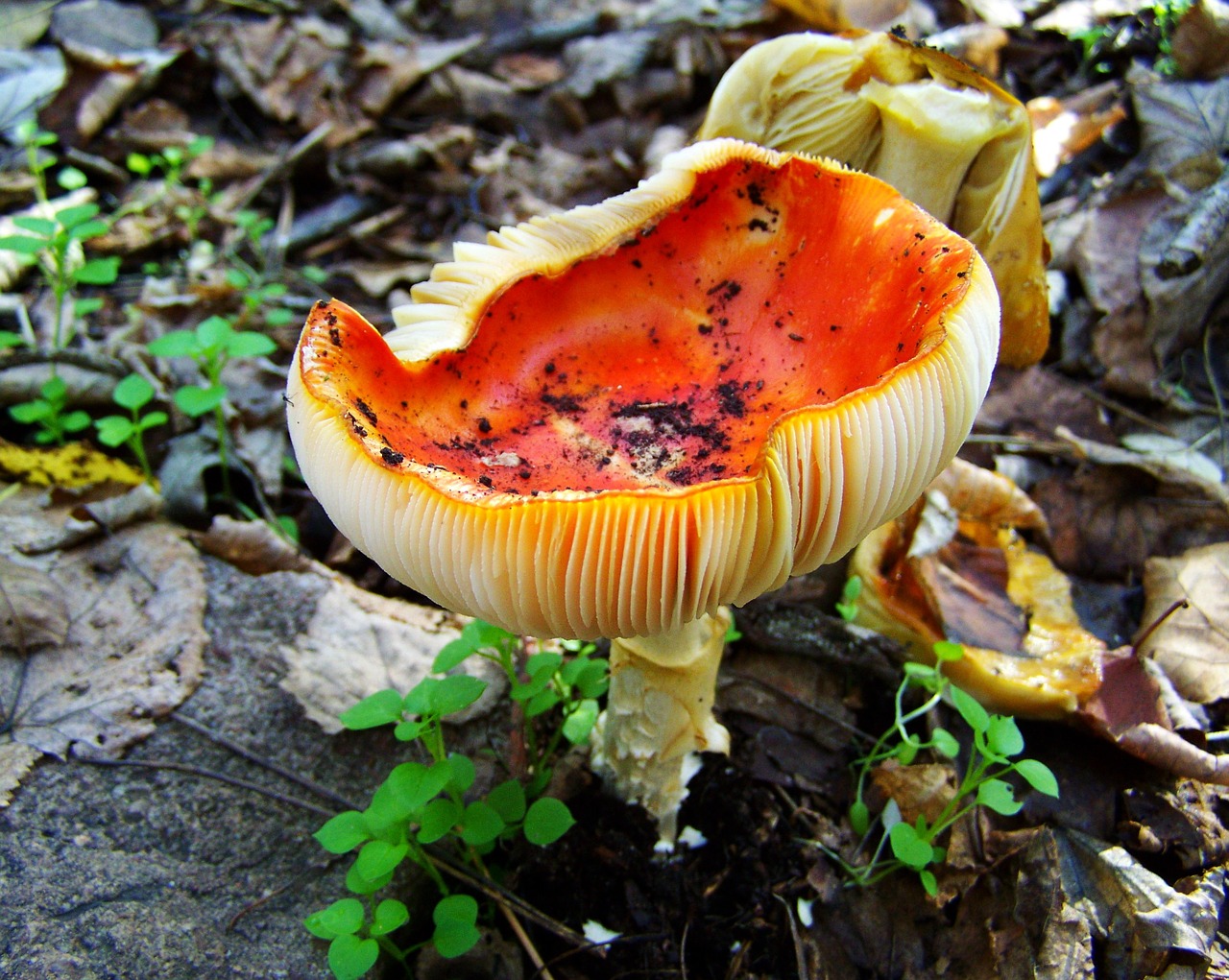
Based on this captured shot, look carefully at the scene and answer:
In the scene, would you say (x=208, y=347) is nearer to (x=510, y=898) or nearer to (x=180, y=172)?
(x=510, y=898)

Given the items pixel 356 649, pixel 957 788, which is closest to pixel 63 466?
pixel 356 649

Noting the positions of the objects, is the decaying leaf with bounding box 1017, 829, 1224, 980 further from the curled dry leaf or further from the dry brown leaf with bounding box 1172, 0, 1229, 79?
the dry brown leaf with bounding box 1172, 0, 1229, 79

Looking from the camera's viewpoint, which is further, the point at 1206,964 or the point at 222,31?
the point at 222,31

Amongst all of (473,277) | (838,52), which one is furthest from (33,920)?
(838,52)

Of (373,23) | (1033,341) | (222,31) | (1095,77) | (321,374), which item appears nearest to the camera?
(321,374)

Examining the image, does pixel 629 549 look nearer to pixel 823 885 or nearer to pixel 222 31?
pixel 823 885

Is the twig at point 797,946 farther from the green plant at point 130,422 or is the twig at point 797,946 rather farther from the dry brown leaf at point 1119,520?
the green plant at point 130,422
